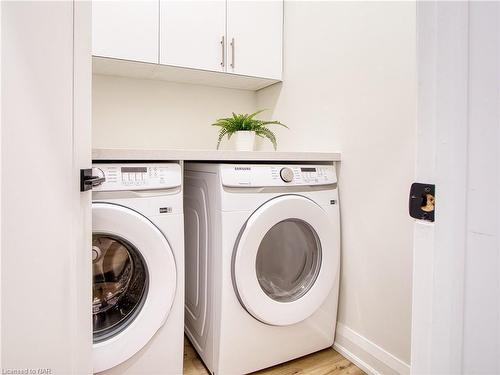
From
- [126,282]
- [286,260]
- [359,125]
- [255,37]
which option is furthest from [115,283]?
[255,37]

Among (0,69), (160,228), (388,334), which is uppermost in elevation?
(0,69)

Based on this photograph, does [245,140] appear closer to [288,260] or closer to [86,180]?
[288,260]

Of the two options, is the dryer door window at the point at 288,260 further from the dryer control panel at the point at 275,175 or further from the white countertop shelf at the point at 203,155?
the white countertop shelf at the point at 203,155

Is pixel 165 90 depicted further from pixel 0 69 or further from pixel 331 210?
pixel 0 69

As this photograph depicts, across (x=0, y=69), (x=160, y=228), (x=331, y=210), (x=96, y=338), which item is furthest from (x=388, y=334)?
(x=0, y=69)

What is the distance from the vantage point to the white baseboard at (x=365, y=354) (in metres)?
1.33

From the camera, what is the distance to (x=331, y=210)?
1.52m

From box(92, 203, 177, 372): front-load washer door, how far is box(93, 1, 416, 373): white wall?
87 centimetres

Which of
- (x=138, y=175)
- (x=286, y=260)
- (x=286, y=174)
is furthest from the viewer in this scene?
(x=286, y=260)

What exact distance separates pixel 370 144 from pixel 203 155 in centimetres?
74

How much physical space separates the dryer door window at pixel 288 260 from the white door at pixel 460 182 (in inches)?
37.1

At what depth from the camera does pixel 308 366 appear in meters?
1.48

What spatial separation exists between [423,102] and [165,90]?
1.88 metres

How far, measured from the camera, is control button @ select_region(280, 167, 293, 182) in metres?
1.40
